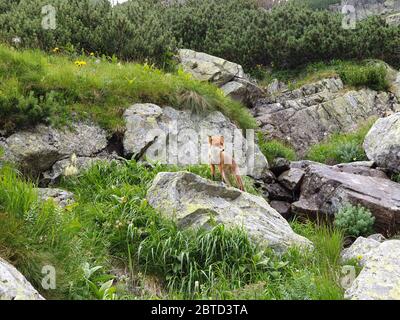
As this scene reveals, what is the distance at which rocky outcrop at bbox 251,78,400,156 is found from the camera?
49.0ft

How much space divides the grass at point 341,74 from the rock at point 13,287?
14.2 m

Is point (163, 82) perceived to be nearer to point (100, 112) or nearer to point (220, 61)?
point (100, 112)

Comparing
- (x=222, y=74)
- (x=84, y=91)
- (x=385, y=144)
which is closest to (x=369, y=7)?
(x=222, y=74)

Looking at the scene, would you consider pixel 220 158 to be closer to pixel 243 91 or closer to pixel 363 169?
pixel 363 169

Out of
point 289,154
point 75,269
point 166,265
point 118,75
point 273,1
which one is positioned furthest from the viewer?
point 273,1

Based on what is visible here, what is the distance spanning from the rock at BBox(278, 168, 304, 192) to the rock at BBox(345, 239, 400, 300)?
16.3 ft

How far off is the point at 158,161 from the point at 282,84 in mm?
9653

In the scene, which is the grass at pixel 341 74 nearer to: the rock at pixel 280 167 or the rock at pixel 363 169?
the rock at pixel 363 169

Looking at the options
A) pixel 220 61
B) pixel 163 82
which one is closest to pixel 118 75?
pixel 163 82

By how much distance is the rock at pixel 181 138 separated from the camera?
32.7 ft

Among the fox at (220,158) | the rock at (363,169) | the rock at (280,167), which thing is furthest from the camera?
the rock at (280,167)

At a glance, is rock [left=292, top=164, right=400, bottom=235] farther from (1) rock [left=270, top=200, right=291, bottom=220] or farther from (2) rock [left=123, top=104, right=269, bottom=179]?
(2) rock [left=123, top=104, right=269, bottom=179]

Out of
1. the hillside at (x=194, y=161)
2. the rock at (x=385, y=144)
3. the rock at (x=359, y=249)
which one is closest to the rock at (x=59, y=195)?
the hillside at (x=194, y=161)

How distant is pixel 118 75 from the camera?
1109cm
